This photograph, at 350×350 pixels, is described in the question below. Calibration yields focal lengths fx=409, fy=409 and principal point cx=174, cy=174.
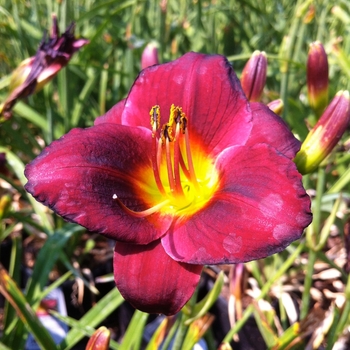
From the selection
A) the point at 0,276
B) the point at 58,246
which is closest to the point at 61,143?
the point at 0,276

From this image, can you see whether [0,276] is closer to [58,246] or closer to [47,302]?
[58,246]

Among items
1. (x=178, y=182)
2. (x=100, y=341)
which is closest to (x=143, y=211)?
(x=178, y=182)

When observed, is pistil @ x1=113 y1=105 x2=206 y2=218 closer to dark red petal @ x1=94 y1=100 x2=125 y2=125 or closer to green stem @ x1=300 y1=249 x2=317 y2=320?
dark red petal @ x1=94 y1=100 x2=125 y2=125

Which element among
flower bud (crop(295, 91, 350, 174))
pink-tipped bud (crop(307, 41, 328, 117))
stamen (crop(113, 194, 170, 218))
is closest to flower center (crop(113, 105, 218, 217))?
stamen (crop(113, 194, 170, 218))

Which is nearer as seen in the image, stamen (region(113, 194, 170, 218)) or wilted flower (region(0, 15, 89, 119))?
stamen (region(113, 194, 170, 218))

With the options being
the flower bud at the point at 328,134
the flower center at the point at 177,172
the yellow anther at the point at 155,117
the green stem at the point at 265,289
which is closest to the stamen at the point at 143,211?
the flower center at the point at 177,172

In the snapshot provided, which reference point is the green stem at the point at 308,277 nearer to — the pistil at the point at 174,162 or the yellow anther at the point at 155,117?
the pistil at the point at 174,162
